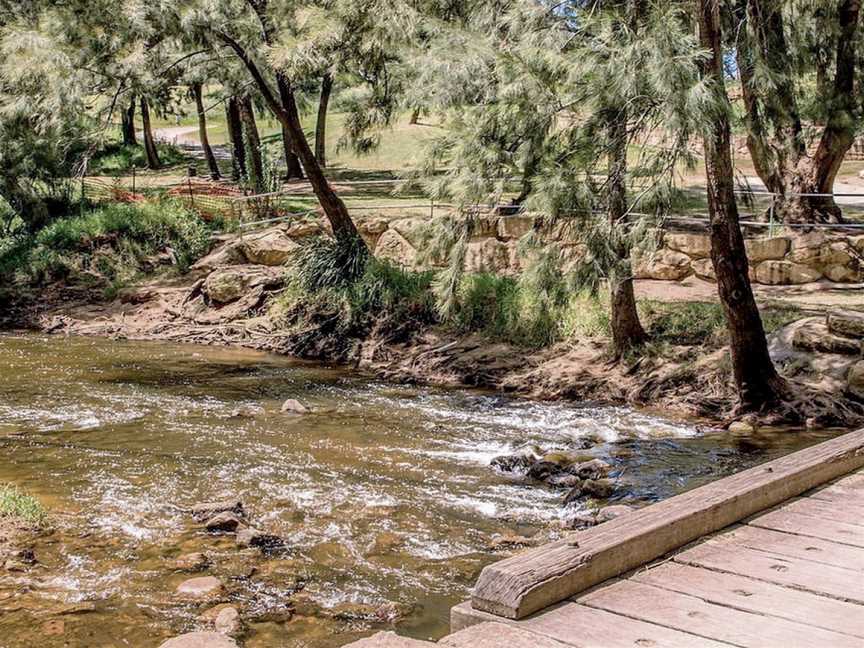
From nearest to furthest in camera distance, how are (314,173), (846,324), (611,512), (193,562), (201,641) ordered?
(201,641)
(193,562)
(611,512)
(846,324)
(314,173)

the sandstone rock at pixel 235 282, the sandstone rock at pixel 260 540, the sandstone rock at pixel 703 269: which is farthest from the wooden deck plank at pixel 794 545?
the sandstone rock at pixel 235 282

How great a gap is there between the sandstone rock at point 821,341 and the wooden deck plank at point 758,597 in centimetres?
862

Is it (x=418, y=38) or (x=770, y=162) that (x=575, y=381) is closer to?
(x=770, y=162)

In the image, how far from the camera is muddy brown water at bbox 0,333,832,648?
586cm

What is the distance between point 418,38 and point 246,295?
575cm

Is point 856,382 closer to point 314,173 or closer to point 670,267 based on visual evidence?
point 670,267

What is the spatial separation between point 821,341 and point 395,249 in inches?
299

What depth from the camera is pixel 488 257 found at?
16.2m

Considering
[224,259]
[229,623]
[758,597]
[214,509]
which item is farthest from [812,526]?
[224,259]

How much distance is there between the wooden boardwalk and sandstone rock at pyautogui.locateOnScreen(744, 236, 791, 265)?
1107cm

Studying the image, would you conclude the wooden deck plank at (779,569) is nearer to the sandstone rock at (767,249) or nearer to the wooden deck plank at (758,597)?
the wooden deck plank at (758,597)

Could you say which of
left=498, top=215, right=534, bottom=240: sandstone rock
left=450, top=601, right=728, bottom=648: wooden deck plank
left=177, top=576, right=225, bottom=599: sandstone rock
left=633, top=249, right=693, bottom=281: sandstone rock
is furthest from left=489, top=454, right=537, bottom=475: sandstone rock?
left=498, top=215, right=534, bottom=240: sandstone rock

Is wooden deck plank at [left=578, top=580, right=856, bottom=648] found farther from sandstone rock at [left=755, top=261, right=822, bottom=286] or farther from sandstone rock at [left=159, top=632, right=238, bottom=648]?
sandstone rock at [left=755, top=261, right=822, bottom=286]

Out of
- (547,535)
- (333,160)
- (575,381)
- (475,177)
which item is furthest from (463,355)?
(333,160)
